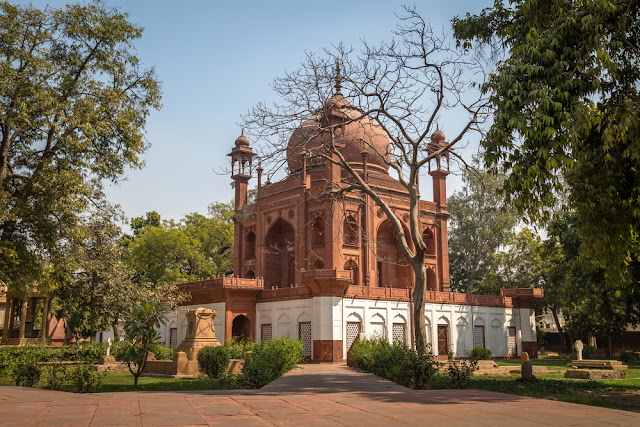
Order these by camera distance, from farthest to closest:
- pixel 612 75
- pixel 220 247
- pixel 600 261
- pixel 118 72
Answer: pixel 220 247 → pixel 118 72 → pixel 600 261 → pixel 612 75

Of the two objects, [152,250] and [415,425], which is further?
[152,250]

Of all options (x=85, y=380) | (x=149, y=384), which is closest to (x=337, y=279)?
(x=149, y=384)

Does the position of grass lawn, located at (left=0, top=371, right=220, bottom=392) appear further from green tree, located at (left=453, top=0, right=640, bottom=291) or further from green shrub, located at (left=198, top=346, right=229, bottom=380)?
green tree, located at (left=453, top=0, right=640, bottom=291)

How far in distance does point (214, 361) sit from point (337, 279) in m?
8.89

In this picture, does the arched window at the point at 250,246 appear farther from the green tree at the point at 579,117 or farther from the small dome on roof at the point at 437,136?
the green tree at the point at 579,117

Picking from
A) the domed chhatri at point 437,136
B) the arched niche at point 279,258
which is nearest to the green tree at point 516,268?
the domed chhatri at point 437,136

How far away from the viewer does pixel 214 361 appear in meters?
15.1

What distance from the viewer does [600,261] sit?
1028cm

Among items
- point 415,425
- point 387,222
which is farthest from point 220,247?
point 415,425

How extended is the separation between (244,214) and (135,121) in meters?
15.4

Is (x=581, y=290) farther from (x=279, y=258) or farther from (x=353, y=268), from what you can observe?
(x=279, y=258)

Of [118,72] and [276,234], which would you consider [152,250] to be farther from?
[118,72]

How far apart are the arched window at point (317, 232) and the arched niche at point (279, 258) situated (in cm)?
151

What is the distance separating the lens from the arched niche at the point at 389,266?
29781 millimetres
